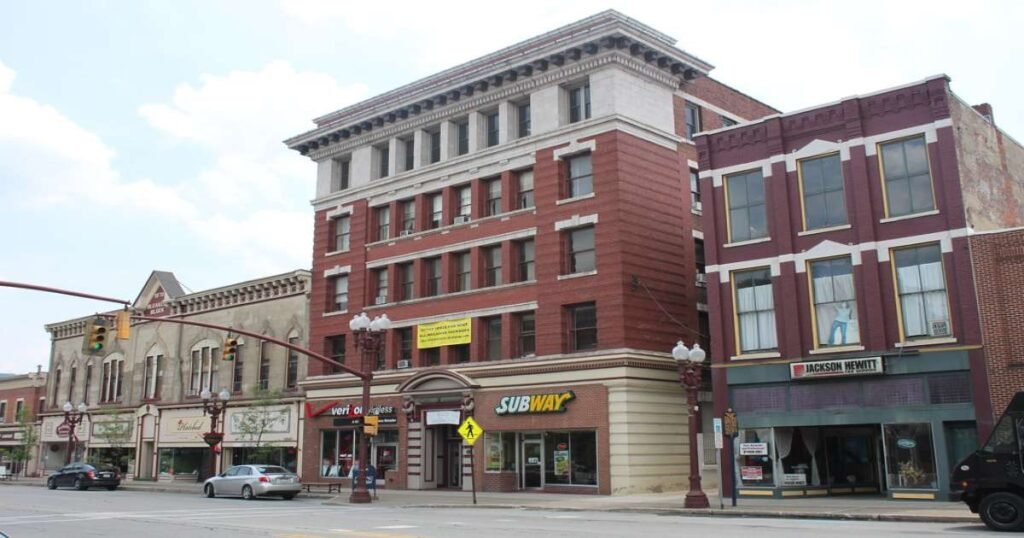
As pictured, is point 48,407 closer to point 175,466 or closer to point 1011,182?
point 175,466

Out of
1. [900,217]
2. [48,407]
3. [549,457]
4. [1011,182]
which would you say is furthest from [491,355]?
[48,407]

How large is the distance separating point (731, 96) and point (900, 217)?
17054mm

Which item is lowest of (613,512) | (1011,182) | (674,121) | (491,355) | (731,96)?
(613,512)

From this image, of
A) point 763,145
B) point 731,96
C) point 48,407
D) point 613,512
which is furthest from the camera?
point 48,407

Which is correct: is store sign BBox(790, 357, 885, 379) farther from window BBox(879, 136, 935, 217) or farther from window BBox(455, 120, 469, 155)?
window BBox(455, 120, 469, 155)

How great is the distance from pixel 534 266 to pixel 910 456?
1627cm

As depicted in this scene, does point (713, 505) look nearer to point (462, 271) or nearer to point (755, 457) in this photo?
point (755, 457)

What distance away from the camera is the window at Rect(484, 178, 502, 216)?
3970cm

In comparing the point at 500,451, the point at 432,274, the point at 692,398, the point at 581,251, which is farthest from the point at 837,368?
the point at 432,274

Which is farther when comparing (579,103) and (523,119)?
(523,119)

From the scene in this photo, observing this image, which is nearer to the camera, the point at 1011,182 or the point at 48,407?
the point at 1011,182

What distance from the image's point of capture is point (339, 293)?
151 feet

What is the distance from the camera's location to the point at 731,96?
43.5 m

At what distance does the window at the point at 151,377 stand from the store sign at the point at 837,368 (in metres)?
42.5
